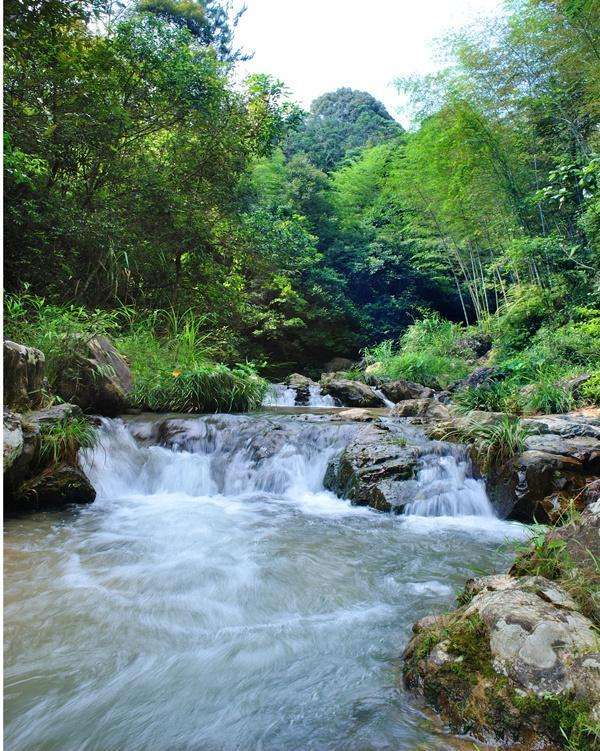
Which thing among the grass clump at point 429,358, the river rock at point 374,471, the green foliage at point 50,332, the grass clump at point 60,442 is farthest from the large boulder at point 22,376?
the grass clump at point 429,358

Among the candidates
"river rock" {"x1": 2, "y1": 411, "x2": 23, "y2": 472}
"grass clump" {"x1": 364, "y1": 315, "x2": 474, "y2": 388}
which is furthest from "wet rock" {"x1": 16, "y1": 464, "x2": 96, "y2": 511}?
"grass clump" {"x1": 364, "y1": 315, "x2": 474, "y2": 388}

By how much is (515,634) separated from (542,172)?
10.5 metres

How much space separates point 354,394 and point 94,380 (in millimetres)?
5415

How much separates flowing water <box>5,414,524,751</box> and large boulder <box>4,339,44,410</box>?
761mm

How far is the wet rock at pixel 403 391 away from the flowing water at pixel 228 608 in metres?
5.24

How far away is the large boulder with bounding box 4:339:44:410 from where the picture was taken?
4184mm

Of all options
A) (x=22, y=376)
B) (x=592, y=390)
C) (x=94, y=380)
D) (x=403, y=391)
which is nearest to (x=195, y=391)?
(x=94, y=380)

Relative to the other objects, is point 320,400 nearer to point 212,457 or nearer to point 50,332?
point 212,457

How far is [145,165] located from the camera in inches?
307

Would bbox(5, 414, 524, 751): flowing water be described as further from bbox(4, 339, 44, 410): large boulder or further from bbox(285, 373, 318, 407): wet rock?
bbox(285, 373, 318, 407): wet rock

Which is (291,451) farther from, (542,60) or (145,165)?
(542,60)

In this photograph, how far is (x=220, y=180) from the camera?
8781 mm

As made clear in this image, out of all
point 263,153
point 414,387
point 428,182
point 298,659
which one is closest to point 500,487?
point 298,659

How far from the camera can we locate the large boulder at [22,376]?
418 cm
